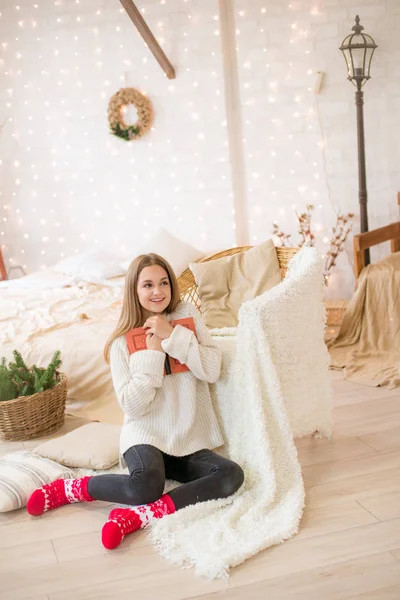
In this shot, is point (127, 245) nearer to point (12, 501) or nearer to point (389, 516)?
point (12, 501)

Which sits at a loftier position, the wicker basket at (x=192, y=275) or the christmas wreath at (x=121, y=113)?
the christmas wreath at (x=121, y=113)

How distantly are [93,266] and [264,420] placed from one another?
8.30 feet

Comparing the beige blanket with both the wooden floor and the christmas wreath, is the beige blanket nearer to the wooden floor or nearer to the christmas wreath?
the wooden floor

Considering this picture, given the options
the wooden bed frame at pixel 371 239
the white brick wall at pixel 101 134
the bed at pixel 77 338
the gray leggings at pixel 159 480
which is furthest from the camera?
the white brick wall at pixel 101 134

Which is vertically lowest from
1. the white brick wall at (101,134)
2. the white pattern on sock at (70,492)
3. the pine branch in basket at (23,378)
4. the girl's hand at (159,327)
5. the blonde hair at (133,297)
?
the white pattern on sock at (70,492)

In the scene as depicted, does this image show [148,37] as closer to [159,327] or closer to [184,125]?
[184,125]

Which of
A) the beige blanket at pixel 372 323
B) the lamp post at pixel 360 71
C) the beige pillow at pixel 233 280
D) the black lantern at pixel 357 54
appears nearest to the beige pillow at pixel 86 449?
the beige pillow at pixel 233 280

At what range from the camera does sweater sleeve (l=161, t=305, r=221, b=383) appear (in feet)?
7.66

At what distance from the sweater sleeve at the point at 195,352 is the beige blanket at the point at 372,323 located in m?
1.44

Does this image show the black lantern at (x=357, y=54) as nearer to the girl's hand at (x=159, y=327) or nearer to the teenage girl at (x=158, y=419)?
the teenage girl at (x=158, y=419)

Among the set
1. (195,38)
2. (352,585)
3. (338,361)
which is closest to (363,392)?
(338,361)

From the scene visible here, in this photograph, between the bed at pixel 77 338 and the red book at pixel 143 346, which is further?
the bed at pixel 77 338

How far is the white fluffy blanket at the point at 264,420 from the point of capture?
2.01 metres

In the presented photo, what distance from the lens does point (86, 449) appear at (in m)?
2.62
